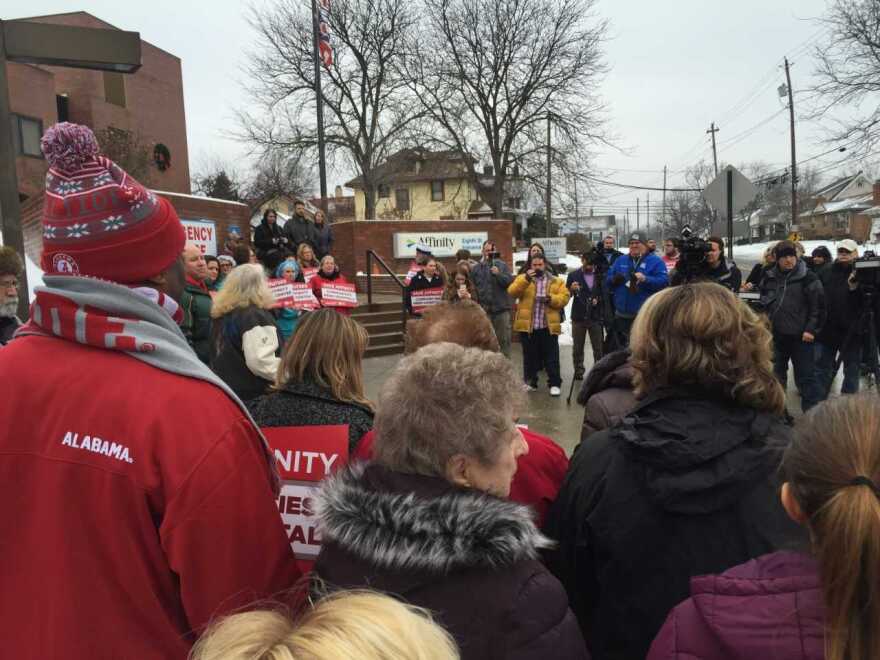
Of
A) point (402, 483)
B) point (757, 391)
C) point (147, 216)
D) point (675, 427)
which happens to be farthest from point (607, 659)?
point (147, 216)

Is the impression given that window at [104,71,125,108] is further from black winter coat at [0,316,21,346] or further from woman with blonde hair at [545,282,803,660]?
woman with blonde hair at [545,282,803,660]

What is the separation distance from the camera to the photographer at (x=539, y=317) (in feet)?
26.8

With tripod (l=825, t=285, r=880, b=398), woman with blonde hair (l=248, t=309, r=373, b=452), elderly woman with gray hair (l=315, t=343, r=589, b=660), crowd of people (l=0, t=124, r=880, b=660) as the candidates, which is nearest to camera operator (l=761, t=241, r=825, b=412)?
tripod (l=825, t=285, r=880, b=398)

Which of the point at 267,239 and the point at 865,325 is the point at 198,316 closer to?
the point at 865,325

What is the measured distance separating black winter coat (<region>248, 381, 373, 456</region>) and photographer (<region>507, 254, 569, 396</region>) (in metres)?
5.91

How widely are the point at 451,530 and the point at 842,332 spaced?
24.6ft

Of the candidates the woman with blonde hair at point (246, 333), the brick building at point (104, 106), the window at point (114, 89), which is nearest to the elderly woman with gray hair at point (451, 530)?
the woman with blonde hair at point (246, 333)

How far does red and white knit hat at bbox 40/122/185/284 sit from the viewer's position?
4.33 ft

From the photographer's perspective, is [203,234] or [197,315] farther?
[203,234]

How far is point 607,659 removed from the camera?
1.83 m

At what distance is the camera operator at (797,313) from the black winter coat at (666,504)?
5592mm

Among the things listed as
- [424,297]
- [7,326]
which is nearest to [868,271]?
[424,297]

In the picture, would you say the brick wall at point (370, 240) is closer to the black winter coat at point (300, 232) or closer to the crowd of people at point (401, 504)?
the black winter coat at point (300, 232)

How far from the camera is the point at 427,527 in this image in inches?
47.1
